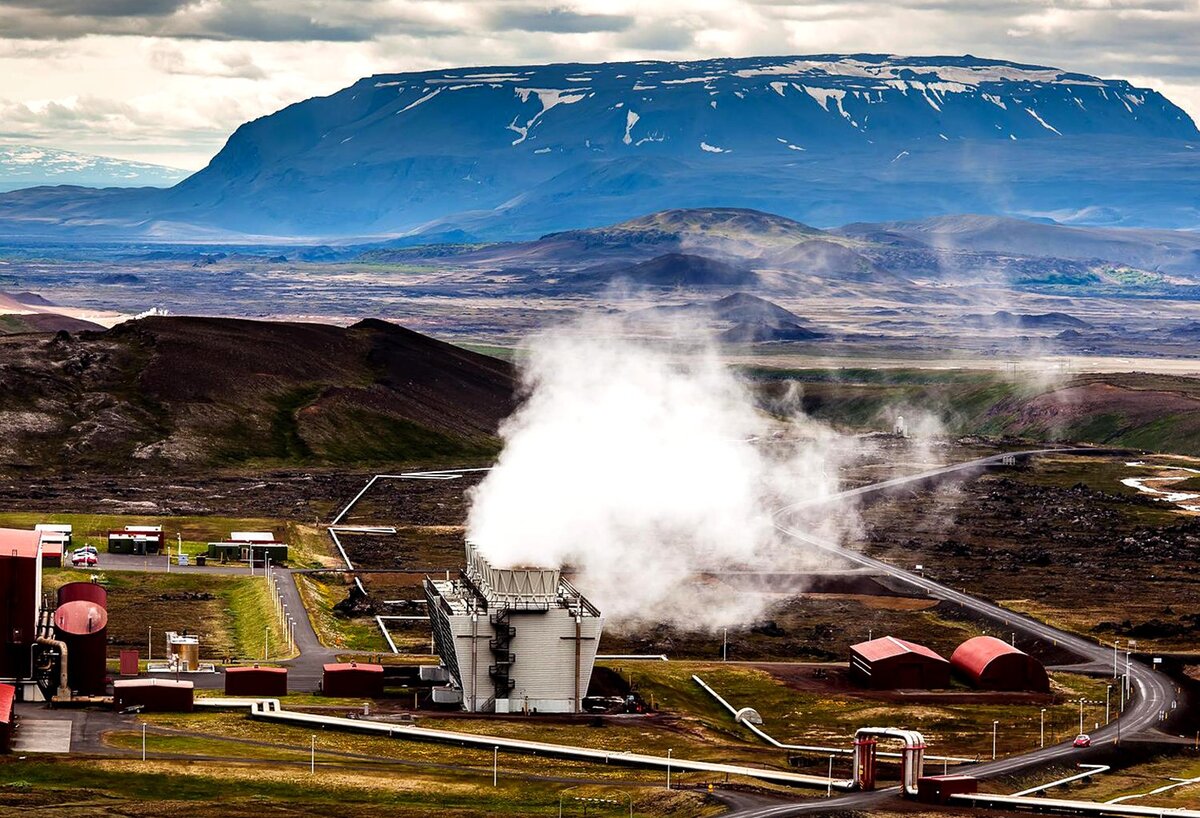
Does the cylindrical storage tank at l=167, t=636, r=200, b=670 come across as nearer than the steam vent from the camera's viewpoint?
No

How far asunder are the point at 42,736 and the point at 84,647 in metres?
12.6

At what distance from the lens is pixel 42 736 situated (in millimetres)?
102062

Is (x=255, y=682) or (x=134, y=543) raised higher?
(x=134, y=543)

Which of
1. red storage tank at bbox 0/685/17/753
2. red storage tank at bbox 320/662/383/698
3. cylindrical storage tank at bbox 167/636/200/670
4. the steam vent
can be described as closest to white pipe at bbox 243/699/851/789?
red storage tank at bbox 320/662/383/698

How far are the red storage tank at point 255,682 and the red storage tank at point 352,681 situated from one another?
336 cm

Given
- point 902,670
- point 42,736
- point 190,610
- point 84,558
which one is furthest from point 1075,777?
point 84,558

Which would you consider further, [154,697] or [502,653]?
[502,653]

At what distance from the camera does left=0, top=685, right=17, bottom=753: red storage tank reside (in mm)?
97500

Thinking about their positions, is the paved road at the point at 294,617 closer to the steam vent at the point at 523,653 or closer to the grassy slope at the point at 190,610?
the grassy slope at the point at 190,610

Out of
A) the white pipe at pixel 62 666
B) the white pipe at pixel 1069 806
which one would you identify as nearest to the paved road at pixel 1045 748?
the white pipe at pixel 1069 806

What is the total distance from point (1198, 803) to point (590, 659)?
124ft

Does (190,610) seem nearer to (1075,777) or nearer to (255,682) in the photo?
(255,682)

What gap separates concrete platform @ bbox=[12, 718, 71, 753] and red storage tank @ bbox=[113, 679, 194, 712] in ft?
15.0

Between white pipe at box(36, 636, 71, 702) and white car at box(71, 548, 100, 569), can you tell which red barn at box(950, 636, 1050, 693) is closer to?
white pipe at box(36, 636, 71, 702)
